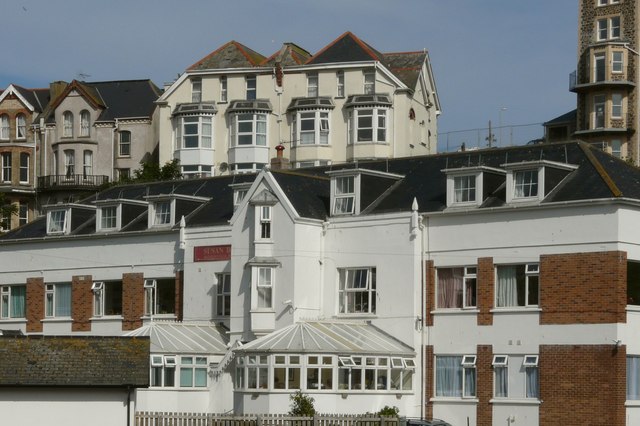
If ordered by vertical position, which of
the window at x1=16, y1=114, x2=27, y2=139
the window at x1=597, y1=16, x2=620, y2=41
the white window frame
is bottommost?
the white window frame

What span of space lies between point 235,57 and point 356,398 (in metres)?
45.5

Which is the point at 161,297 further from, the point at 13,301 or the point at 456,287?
the point at 456,287

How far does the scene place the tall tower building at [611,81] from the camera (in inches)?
3866

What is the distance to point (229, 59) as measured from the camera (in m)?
91.7

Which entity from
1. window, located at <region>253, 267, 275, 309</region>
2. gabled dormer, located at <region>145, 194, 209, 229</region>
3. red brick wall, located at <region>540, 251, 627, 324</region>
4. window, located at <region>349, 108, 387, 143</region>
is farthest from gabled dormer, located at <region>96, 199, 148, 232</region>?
window, located at <region>349, 108, 387, 143</region>

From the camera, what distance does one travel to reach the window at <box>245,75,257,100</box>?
90.4m

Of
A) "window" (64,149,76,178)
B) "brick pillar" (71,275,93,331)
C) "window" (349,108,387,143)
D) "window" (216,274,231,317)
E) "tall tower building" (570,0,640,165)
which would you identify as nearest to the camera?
"window" (216,274,231,317)

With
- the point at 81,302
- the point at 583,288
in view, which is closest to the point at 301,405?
the point at 583,288

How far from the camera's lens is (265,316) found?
5300cm

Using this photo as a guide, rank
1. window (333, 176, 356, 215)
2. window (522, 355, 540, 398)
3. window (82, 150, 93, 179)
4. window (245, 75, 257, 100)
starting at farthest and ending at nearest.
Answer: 1. window (82, 150, 93, 179)
2. window (245, 75, 257, 100)
3. window (333, 176, 356, 215)
4. window (522, 355, 540, 398)

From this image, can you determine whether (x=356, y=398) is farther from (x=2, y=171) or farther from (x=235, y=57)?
(x=2, y=171)

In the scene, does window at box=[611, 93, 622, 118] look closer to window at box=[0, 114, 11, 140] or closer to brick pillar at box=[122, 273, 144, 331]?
window at box=[0, 114, 11, 140]

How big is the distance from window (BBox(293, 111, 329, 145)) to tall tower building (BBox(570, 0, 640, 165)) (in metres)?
20.9

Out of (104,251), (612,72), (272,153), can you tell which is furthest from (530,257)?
(612,72)
